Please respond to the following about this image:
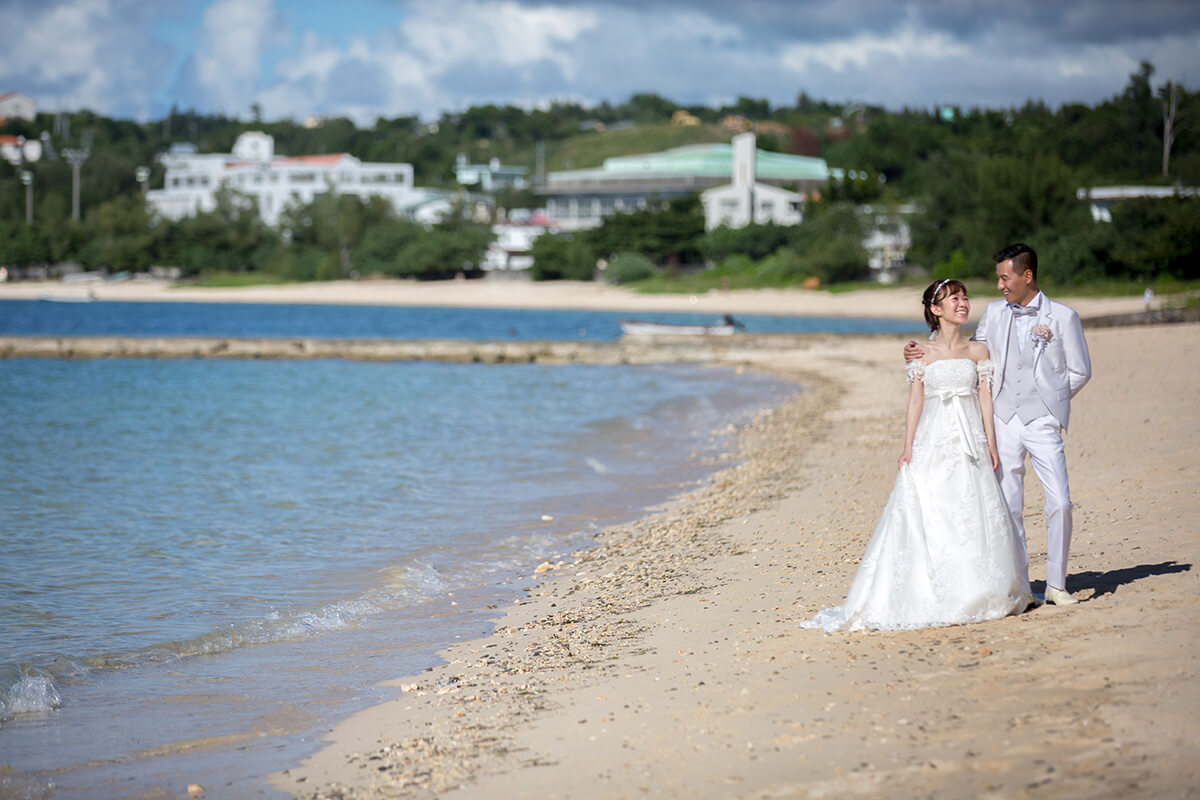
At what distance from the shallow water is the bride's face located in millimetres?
4214

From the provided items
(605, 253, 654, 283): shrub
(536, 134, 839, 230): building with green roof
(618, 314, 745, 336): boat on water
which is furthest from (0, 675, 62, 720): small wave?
(536, 134, 839, 230): building with green roof

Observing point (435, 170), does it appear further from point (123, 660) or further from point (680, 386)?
point (123, 660)

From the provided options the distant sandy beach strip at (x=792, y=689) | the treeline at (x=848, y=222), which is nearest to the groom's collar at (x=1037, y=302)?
the distant sandy beach strip at (x=792, y=689)

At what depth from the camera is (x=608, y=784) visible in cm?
484

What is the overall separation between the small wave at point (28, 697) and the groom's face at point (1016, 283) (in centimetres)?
659

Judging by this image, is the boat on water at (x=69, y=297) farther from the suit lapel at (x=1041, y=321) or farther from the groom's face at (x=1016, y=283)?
the suit lapel at (x=1041, y=321)

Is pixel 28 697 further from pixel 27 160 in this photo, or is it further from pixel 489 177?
pixel 27 160

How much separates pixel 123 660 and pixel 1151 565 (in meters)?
7.36

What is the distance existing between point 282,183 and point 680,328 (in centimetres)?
8861

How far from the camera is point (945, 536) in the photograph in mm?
6363

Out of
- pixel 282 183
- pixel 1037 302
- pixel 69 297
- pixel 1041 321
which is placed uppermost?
pixel 282 183

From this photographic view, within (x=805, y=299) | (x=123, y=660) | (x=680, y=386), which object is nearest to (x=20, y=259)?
(x=805, y=299)

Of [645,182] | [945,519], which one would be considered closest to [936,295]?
[945,519]

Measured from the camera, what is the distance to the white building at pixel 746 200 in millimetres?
91875
